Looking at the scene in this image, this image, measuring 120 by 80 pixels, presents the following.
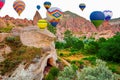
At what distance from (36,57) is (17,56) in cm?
161

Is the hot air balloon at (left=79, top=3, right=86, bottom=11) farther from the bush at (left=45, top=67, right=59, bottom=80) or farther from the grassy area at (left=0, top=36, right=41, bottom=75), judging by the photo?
the grassy area at (left=0, top=36, right=41, bottom=75)

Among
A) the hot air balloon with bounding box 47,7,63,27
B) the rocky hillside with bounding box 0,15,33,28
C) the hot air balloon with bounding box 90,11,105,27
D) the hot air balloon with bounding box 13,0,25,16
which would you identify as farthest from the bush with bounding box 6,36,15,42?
the rocky hillside with bounding box 0,15,33,28

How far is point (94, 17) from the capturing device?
29.7 metres

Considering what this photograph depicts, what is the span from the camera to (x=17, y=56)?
24.4 meters

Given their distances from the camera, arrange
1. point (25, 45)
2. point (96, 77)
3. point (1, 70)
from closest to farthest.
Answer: point (96, 77) < point (1, 70) < point (25, 45)

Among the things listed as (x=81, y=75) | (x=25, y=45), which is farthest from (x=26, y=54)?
(x=81, y=75)

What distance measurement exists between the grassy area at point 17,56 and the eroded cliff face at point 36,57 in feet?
0.99

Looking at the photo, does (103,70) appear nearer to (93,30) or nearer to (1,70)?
(1,70)

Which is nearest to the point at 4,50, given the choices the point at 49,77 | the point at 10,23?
the point at 49,77

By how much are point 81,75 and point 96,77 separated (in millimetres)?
1166

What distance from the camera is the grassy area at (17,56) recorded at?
23766 mm

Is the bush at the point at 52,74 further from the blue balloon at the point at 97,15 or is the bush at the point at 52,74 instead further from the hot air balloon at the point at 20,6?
the hot air balloon at the point at 20,6

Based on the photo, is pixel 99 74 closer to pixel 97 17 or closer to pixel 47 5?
pixel 97 17

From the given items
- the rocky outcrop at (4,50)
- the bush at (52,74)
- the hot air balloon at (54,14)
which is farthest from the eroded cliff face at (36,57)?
the hot air balloon at (54,14)
